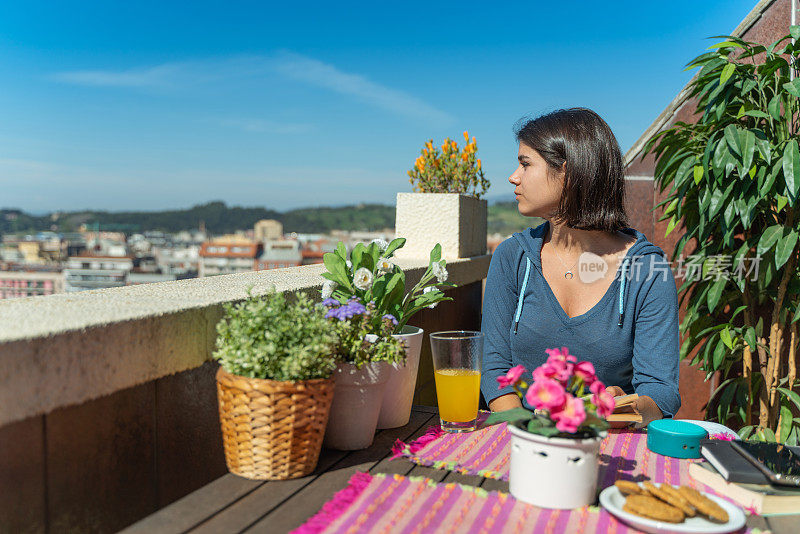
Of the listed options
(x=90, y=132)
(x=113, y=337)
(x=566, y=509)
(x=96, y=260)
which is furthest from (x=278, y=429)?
(x=90, y=132)

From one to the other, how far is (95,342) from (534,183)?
1.07 metres

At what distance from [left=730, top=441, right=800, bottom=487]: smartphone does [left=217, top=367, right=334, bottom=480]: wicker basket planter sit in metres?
0.61

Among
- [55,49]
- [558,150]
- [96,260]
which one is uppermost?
[55,49]

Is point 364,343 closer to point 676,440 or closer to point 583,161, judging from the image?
point 676,440

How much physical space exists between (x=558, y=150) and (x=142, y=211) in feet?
272

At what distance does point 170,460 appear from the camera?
42.9 inches

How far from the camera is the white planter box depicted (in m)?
2.66

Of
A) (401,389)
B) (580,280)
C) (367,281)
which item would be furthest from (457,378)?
(580,280)

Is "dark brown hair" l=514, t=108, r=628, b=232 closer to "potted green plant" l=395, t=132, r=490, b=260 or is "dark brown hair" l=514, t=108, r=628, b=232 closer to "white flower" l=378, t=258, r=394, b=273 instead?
"white flower" l=378, t=258, r=394, b=273

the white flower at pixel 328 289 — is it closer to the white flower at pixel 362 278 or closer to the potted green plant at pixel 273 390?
the white flower at pixel 362 278

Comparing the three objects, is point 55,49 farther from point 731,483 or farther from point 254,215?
point 731,483

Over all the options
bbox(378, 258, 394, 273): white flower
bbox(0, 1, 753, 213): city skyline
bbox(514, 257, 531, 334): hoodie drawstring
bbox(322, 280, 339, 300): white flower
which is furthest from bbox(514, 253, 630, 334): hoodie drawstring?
bbox(0, 1, 753, 213): city skyline

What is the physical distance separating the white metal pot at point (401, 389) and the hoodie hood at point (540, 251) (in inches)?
17.3

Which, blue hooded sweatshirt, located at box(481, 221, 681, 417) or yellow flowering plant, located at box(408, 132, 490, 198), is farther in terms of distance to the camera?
yellow flowering plant, located at box(408, 132, 490, 198)
